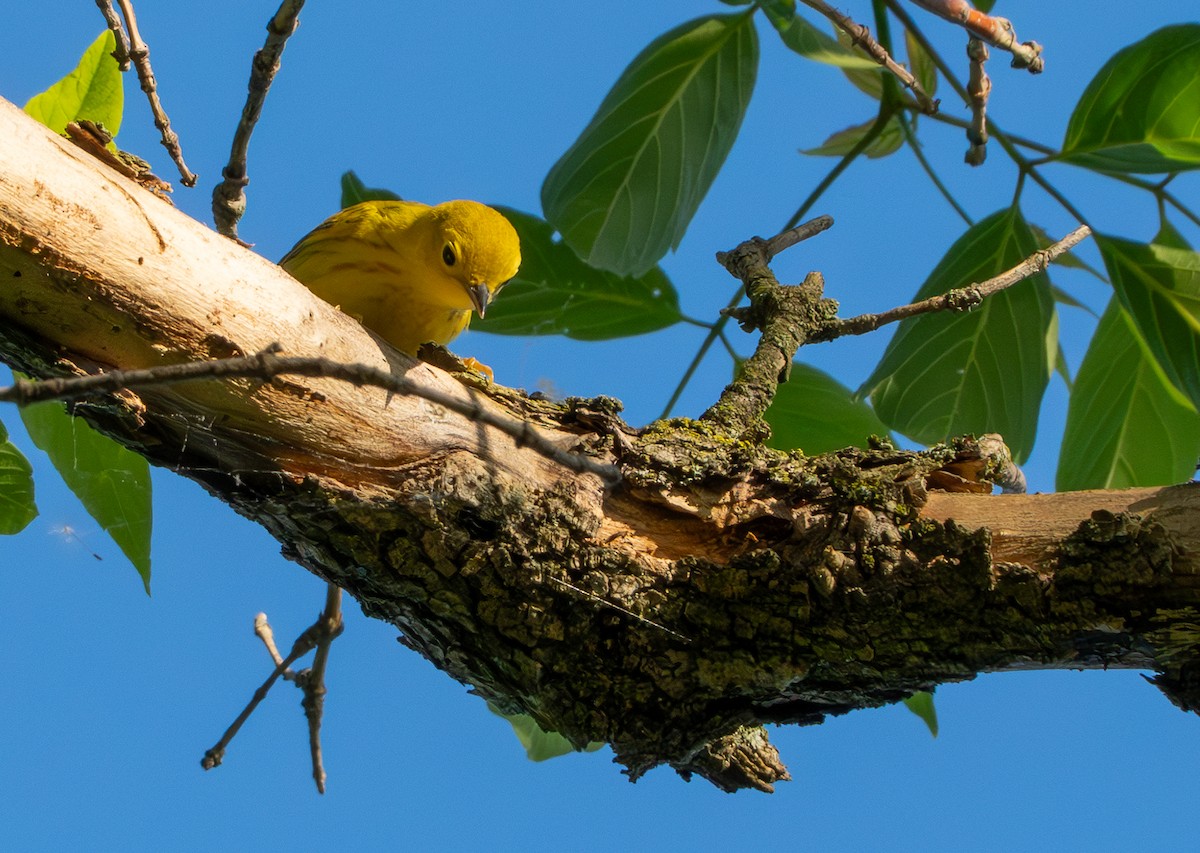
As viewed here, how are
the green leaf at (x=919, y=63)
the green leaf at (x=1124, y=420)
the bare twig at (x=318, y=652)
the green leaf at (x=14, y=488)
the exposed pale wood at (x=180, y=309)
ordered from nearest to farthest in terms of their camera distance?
1. the exposed pale wood at (x=180, y=309)
2. the green leaf at (x=14, y=488)
3. the bare twig at (x=318, y=652)
4. the green leaf at (x=1124, y=420)
5. the green leaf at (x=919, y=63)

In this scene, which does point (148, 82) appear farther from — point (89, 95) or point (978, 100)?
point (978, 100)

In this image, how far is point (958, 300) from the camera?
6.55 feet

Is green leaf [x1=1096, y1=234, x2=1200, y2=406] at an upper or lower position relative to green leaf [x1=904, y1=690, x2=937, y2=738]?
upper

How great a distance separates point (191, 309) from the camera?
1.50 metres

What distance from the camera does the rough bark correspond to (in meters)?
1.41

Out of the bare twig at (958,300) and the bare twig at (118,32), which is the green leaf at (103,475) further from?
the bare twig at (958,300)

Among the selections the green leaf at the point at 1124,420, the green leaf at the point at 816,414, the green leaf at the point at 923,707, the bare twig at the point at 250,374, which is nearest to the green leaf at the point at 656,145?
the green leaf at the point at 816,414

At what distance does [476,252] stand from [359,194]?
52 centimetres

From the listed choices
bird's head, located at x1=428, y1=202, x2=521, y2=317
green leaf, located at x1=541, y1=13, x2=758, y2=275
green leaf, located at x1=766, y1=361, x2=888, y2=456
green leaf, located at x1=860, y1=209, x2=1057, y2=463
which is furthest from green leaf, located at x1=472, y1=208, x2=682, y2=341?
green leaf, located at x1=860, y1=209, x2=1057, y2=463

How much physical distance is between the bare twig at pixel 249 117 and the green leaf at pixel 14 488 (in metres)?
0.63

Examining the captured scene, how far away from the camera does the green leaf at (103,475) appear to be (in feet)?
7.28

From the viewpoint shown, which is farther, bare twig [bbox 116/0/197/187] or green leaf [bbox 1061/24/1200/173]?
green leaf [bbox 1061/24/1200/173]

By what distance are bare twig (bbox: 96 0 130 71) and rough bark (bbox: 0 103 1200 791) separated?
495 millimetres

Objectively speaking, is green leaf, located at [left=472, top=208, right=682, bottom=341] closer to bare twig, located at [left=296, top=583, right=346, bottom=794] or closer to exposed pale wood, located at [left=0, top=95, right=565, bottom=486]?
bare twig, located at [left=296, top=583, right=346, bottom=794]
